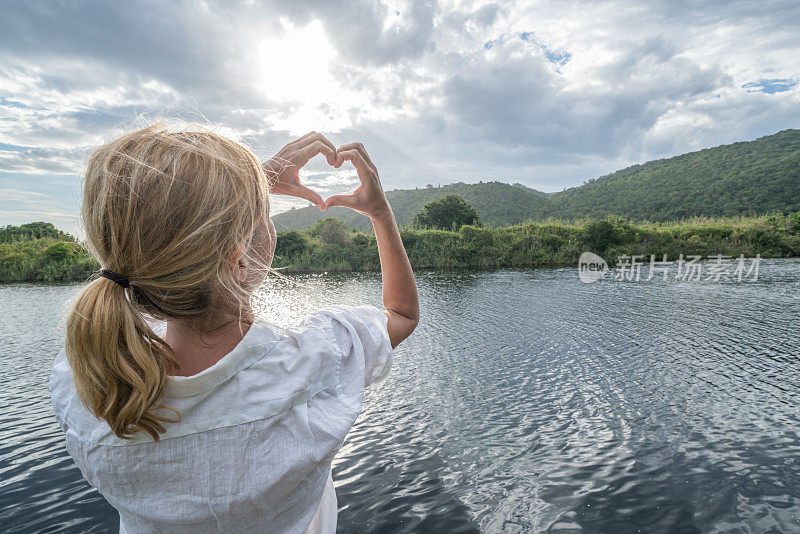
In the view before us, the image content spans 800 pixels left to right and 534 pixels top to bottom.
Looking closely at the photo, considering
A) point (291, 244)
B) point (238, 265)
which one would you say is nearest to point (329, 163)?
point (238, 265)

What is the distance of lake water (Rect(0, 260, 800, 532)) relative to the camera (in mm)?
3186

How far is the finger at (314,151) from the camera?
33.1 inches

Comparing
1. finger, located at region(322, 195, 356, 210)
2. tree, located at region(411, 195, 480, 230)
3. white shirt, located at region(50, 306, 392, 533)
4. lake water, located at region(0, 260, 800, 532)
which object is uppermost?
tree, located at region(411, 195, 480, 230)

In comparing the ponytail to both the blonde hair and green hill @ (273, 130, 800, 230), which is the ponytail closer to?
the blonde hair

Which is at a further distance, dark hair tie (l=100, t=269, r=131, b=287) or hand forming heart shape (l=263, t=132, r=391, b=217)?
hand forming heart shape (l=263, t=132, r=391, b=217)

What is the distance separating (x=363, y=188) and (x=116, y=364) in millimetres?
587

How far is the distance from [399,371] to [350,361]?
5804 millimetres

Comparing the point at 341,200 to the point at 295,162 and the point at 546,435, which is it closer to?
the point at 295,162

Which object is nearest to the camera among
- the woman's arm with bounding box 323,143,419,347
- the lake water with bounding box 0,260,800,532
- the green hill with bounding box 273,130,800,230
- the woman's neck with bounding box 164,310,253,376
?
the woman's neck with bounding box 164,310,253,376

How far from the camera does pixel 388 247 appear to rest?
1.02 metres

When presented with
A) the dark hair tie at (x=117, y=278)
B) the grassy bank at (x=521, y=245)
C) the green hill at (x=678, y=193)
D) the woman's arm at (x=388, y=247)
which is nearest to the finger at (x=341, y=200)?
the woman's arm at (x=388, y=247)

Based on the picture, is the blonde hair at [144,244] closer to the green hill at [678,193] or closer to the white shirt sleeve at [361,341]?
the white shirt sleeve at [361,341]

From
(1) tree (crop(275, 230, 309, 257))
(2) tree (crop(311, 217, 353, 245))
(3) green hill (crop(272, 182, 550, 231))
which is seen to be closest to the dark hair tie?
(1) tree (crop(275, 230, 309, 257))

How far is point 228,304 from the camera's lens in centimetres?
71
